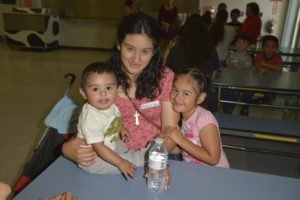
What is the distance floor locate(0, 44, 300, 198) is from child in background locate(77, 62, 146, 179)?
1.63m

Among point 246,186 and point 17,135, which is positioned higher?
point 246,186

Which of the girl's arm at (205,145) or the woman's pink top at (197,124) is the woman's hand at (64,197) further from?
the woman's pink top at (197,124)

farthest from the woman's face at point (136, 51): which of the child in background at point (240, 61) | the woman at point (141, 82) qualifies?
the child in background at point (240, 61)

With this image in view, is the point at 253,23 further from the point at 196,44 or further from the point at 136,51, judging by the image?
the point at 136,51

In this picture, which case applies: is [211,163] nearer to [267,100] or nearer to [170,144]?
[170,144]

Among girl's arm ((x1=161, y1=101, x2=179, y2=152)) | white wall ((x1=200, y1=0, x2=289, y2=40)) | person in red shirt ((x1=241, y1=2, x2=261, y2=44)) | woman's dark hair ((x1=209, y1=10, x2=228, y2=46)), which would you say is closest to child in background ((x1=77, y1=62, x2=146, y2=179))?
girl's arm ((x1=161, y1=101, x2=179, y2=152))

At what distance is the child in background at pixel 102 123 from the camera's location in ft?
3.69

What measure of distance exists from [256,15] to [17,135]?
199 inches

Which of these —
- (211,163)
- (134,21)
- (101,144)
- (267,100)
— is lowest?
(267,100)

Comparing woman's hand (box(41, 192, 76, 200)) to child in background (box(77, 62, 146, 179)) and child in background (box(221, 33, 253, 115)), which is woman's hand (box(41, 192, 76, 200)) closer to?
child in background (box(77, 62, 146, 179))

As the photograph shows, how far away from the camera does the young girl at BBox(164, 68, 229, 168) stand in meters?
1.34

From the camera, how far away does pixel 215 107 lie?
126 inches

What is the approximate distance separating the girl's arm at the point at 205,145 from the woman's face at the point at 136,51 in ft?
1.17

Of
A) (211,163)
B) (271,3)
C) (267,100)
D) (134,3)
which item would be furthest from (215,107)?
(271,3)
